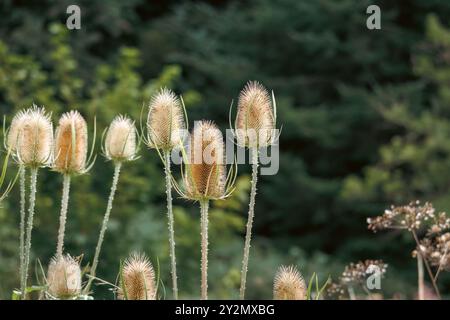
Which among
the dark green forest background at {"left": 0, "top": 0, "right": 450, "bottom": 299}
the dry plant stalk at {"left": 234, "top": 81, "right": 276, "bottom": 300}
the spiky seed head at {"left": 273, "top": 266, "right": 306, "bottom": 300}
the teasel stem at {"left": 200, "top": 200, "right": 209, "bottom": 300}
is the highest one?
the dark green forest background at {"left": 0, "top": 0, "right": 450, "bottom": 299}

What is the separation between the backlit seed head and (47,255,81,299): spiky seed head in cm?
41

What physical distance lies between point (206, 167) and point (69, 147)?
44 centimetres

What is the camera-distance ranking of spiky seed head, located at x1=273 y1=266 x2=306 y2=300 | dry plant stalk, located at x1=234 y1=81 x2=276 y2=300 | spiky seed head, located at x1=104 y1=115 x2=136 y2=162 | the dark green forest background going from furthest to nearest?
the dark green forest background → spiky seed head, located at x1=104 y1=115 x2=136 y2=162 → dry plant stalk, located at x1=234 y1=81 x2=276 y2=300 → spiky seed head, located at x1=273 y1=266 x2=306 y2=300

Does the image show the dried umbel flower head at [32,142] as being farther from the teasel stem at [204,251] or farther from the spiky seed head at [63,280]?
the teasel stem at [204,251]

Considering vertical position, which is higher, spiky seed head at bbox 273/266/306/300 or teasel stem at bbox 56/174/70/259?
teasel stem at bbox 56/174/70/259

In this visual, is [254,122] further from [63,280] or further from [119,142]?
[63,280]

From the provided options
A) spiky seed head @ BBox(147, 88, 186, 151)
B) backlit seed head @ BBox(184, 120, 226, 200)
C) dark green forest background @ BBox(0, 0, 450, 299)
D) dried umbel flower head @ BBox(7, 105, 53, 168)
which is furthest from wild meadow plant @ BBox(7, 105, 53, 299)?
dark green forest background @ BBox(0, 0, 450, 299)

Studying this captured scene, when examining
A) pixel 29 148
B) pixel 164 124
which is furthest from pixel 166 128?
pixel 29 148

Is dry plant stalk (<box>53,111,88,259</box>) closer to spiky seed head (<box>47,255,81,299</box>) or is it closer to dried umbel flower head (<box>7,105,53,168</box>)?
dried umbel flower head (<box>7,105,53,168</box>)

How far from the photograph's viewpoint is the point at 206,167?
8.04ft

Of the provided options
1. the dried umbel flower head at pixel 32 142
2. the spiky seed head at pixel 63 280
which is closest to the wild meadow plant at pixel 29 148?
the dried umbel flower head at pixel 32 142

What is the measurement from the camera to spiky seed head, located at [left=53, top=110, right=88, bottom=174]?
2.56m

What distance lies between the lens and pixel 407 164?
14.2 m
